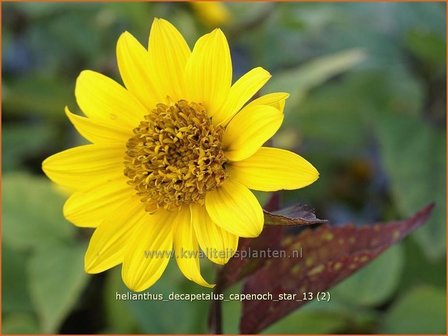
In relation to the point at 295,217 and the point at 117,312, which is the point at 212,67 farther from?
the point at 117,312

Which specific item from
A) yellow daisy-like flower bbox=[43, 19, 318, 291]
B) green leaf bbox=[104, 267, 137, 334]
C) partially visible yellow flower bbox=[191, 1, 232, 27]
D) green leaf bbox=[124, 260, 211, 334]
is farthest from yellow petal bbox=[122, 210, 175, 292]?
partially visible yellow flower bbox=[191, 1, 232, 27]

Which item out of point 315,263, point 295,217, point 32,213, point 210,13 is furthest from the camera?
point 210,13

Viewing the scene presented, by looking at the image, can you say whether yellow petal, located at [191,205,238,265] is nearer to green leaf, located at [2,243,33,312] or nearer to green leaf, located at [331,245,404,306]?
green leaf, located at [331,245,404,306]

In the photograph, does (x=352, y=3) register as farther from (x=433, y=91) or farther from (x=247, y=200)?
(x=247, y=200)

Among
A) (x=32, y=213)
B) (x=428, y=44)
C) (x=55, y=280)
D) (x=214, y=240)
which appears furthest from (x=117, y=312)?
(x=428, y=44)

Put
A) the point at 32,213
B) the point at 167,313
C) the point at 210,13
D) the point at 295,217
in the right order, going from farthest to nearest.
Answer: the point at 210,13
the point at 32,213
the point at 167,313
the point at 295,217

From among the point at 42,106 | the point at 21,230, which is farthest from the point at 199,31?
the point at 21,230

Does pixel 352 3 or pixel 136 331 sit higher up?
pixel 352 3
